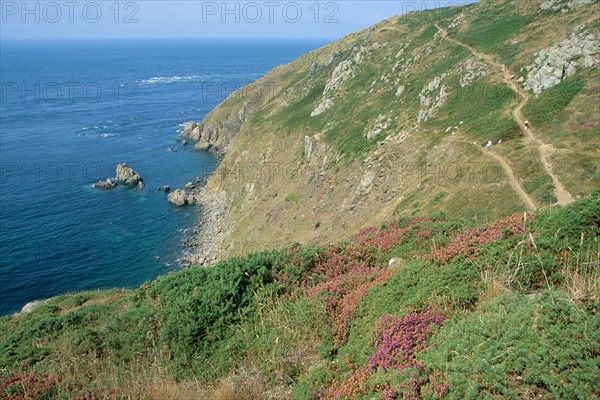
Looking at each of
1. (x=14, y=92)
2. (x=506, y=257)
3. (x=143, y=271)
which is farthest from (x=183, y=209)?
(x=14, y=92)

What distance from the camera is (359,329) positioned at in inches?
380

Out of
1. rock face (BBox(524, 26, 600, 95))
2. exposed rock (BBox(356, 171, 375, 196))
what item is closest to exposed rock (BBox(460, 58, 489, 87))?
rock face (BBox(524, 26, 600, 95))

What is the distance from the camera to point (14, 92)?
17988cm

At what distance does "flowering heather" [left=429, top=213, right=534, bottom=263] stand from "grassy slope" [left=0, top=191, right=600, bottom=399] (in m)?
0.05

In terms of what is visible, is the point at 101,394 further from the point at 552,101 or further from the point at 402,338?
the point at 552,101

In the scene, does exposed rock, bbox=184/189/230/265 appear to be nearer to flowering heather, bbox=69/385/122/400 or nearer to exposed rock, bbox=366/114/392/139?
exposed rock, bbox=366/114/392/139

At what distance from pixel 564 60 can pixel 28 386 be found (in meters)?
52.1

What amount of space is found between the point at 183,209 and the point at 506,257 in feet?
232

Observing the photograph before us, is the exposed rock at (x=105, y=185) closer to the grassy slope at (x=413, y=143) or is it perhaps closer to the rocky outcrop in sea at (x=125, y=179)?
the rocky outcrop in sea at (x=125, y=179)

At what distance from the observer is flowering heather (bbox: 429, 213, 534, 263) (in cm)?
1144

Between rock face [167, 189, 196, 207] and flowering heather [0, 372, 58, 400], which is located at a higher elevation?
flowering heather [0, 372, 58, 400]

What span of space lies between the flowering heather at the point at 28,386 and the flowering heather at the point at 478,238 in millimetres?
10805

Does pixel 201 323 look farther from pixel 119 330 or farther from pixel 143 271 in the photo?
pixel 143 271

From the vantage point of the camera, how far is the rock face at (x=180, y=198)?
76062mm
